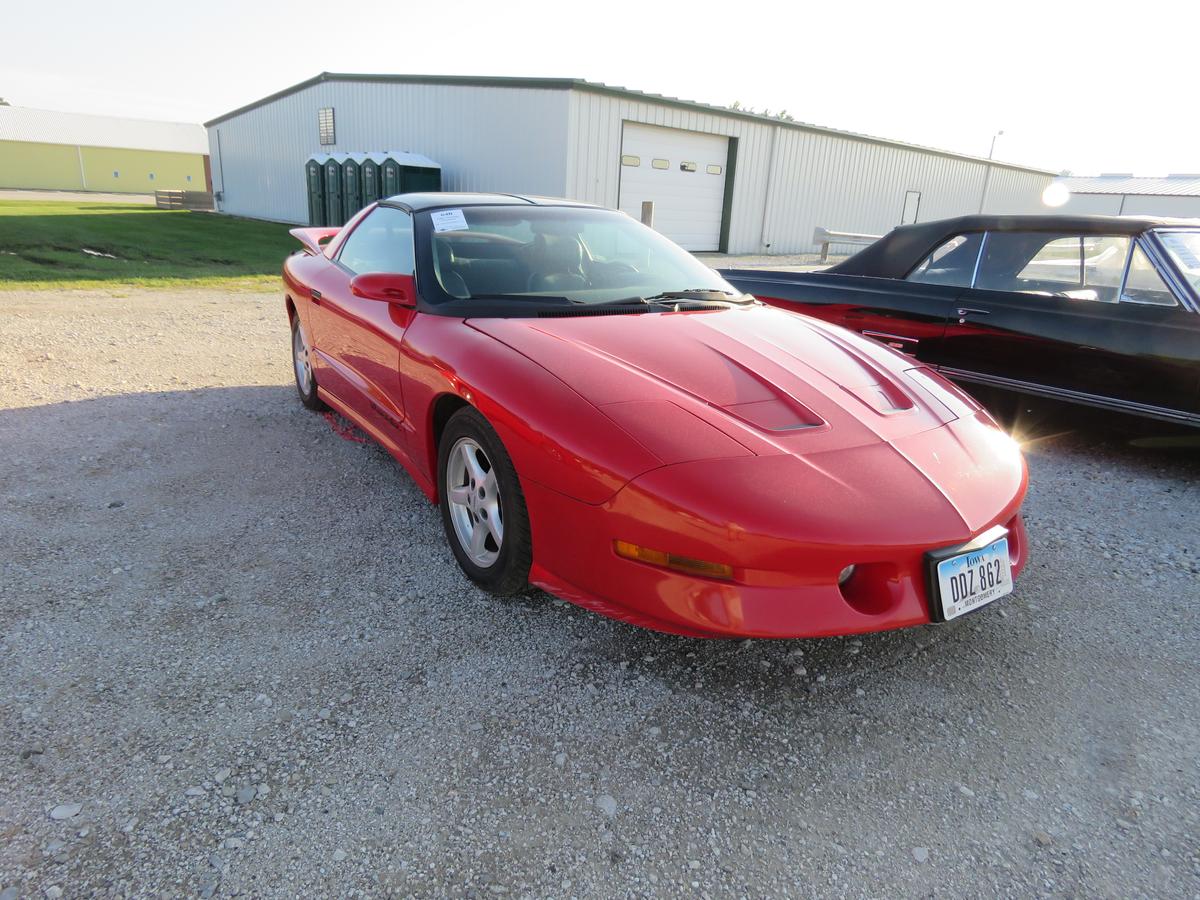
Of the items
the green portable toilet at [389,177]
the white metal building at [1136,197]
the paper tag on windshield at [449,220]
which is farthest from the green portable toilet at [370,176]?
the white metal building at [1136,197]

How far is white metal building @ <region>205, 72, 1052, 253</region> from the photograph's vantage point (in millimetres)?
15547

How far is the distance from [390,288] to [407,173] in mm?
14986

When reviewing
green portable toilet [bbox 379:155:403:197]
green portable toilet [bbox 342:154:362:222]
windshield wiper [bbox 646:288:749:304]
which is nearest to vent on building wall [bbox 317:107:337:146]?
green portable toilet [bbox 342:154:362:222]

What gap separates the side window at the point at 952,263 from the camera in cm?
469

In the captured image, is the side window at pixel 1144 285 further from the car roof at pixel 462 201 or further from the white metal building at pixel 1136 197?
the white metal building at pixel 1136 197

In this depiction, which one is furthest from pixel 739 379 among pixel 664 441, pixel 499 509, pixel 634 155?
pixel 634 155

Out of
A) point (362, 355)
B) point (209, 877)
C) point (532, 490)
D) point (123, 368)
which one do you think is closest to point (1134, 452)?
point (532, 490)

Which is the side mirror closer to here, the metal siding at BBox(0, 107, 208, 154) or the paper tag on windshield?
the paper tag on windshield

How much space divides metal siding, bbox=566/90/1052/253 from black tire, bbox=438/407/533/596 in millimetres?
13412

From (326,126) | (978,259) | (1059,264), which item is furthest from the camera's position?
(326,126)

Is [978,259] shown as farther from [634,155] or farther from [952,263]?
[634,155]

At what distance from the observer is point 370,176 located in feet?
56.5

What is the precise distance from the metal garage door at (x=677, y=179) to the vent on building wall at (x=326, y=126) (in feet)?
31.6

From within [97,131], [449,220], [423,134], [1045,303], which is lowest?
[1045,303]
